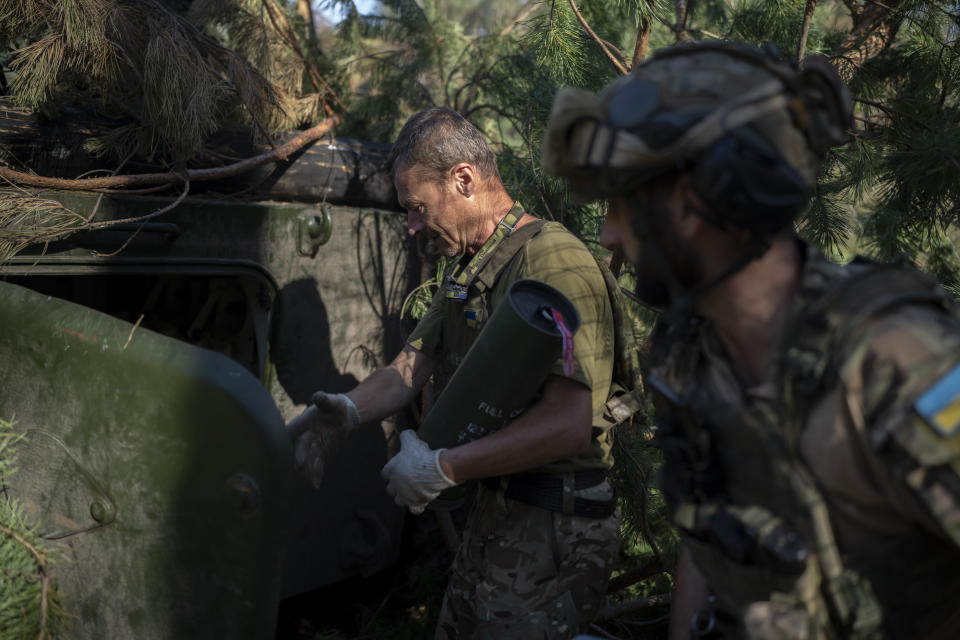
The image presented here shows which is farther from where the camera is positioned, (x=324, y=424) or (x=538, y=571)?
(x=324, y=424)

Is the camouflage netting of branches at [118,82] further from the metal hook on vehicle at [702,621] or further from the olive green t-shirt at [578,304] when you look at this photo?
the metal hook on vehicle at [702,621]

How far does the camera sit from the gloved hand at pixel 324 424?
251cm

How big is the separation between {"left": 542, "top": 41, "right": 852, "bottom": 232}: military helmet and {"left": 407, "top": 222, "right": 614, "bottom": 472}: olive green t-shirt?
82 cm

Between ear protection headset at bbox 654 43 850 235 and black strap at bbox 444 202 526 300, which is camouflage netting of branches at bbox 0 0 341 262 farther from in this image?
ear protection headset at bbox 654 43 850 235

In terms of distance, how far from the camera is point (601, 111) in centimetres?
133

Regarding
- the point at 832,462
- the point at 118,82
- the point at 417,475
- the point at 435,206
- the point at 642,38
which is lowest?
the point at 832,462

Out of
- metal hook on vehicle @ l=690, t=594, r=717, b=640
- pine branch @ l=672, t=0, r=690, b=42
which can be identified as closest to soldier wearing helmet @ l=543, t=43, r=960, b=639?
metal hook on vehicle @ l=690, t=594, r=717, b=640

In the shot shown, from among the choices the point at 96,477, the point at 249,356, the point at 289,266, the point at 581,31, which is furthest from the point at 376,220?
the point at 96,477

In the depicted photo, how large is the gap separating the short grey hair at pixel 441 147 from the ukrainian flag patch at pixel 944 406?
1688mm

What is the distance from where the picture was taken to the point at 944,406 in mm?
1027

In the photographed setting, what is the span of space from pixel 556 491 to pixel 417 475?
0.41m

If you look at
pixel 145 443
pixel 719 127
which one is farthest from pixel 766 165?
pixel 145 443

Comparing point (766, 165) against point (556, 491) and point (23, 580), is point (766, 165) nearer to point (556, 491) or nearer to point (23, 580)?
point (556, 491)

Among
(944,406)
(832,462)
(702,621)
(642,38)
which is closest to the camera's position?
(944,406)
